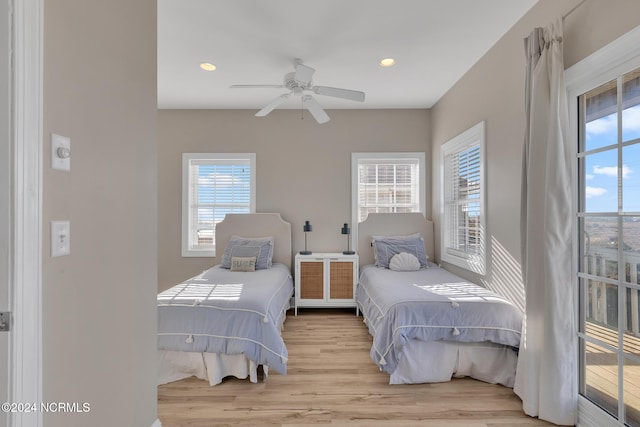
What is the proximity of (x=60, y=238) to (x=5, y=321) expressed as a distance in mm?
267

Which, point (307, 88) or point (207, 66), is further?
point (207, 66)

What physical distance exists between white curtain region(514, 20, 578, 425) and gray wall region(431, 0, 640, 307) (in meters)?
0.15

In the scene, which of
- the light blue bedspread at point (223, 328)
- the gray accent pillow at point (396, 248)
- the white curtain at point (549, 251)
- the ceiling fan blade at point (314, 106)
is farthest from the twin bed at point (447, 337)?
the ceiling fan blade at point (314, 106)

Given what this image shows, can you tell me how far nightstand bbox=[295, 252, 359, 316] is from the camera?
4043mm

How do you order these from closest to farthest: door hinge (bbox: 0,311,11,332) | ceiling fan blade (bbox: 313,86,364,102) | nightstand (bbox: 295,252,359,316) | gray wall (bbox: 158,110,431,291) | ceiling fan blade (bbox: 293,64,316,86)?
door hinge (bbox: 0,311,11,332), ceiling fan blade (bbox: 293,64,316,86), ceiling fan blade (bbox: 313,86,364,102), nightstand (bbox: 295,252,359,316), gray wall (bbox: 158,110,431,291)

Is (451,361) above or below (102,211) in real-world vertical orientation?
below

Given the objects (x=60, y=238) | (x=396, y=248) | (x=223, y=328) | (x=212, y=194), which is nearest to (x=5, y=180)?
(x=60, y=238)

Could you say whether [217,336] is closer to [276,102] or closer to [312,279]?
[312,279]

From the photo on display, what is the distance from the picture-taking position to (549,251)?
1.93 metres

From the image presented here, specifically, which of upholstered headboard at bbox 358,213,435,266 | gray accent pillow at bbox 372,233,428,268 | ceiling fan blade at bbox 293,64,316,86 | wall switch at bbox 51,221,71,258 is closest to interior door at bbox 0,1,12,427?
wall switch at bbox 51,221,71,258

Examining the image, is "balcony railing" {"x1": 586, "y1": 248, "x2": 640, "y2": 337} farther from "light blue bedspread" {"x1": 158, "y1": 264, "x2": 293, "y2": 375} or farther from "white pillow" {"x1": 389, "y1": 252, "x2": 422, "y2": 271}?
"light blue bedspread" {"x1": 158, "y1": 264, "x2": 293, "y2": 375}

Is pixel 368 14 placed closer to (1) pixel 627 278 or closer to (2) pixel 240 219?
(1) pixel 627 278

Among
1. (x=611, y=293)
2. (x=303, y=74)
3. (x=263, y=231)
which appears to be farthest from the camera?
(x=263, y=231)

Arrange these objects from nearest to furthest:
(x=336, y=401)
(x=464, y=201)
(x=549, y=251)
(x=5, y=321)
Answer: (x=5, y=321) → (x=549, y=251) → (x=336, y=401) → (x=464, y=201)
